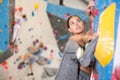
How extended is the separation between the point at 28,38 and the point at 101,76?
2385mm

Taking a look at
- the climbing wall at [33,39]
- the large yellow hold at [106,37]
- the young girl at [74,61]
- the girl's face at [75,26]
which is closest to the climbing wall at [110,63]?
the large yellow hold at [106,37]

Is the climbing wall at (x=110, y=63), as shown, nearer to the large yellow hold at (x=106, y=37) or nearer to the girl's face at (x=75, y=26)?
the large yellow hold at (x=106, y=37)

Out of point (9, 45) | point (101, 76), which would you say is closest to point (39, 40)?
point (9, 45)

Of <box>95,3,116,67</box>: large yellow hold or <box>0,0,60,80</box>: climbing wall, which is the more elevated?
<box>95,3,116,67</box>: large yellow hold

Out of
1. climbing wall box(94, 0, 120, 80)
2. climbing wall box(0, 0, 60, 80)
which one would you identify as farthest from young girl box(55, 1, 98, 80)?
climbing wall box(0, 0, 60, 80)

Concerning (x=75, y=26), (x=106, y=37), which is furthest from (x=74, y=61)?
(x=106, y=37)

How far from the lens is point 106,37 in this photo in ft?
3.39

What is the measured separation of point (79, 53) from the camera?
133cm

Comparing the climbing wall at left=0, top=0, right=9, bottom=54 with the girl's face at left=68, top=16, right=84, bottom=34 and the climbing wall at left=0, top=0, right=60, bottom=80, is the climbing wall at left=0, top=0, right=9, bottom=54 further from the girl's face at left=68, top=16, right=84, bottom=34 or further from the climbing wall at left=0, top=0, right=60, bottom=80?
the girl's face at left=68, top=16, right=84, bottom=34

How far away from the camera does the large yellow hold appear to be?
96 cm

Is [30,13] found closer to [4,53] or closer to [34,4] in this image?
[34,4]

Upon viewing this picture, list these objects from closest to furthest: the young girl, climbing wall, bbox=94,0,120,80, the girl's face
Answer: climbing wall, bbox=94,0,120,80 < the young girl < the girl's face

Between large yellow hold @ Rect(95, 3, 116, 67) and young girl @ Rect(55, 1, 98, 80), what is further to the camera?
young girl @ Rect(55, 1, 98, 80)

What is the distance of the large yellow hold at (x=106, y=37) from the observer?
96 centimetres
